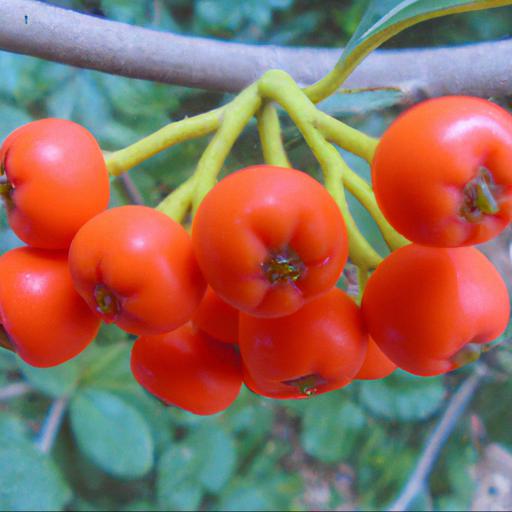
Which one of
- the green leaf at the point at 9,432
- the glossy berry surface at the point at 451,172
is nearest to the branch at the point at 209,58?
the glossy berry surface at the point at 451,172

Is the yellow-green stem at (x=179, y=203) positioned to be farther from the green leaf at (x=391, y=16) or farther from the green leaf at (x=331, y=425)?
the green leaf at (x=331, y=425)

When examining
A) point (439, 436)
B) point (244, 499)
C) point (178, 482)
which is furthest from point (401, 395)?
point (178, 482)

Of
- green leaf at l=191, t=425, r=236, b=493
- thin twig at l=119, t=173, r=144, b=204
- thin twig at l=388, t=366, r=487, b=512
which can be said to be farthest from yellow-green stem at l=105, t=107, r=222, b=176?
thin twig at l=388, t=366, r=487, b=512

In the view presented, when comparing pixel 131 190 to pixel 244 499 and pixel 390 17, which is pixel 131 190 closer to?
pixel 390 17

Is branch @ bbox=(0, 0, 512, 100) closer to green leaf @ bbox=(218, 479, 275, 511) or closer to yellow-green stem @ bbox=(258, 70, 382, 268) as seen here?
yellow-green stem @ bbox=(258, 70, 382, 268)

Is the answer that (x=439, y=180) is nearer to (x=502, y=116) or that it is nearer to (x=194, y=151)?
(x=502, y=116)

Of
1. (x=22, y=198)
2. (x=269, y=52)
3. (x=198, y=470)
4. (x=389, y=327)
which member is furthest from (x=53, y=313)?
(x=198, y=470)
